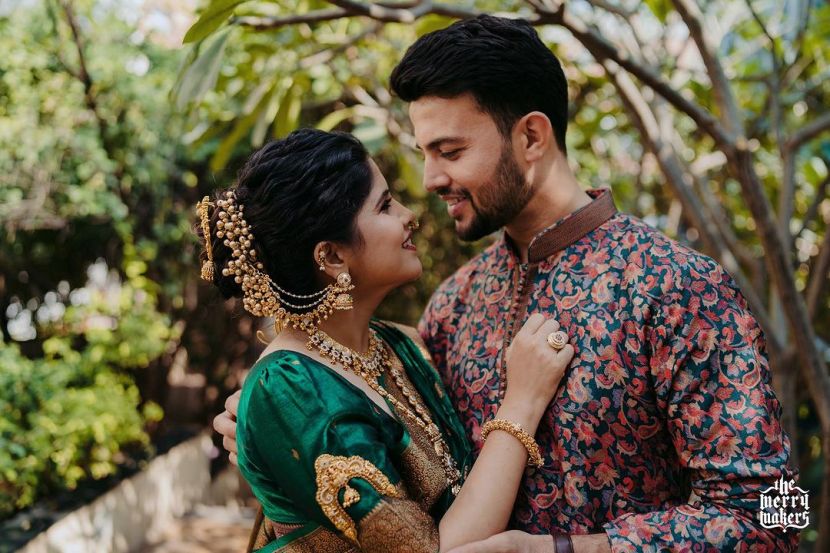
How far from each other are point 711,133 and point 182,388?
386 cm

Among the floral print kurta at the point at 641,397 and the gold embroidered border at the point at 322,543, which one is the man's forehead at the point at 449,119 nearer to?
the floral print kurta at the point at 641,397

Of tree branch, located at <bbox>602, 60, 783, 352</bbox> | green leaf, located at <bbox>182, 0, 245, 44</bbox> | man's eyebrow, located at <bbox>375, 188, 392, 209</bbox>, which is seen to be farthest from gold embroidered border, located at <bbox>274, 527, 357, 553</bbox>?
tree branch, located at <bbox>602, 60, 783, 352</bbox>

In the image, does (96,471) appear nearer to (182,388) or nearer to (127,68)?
(182,388)

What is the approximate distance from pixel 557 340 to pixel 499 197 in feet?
0.94

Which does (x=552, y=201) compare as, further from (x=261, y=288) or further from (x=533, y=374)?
(x=261, y=288)

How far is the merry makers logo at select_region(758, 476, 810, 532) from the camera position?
3.70 ft

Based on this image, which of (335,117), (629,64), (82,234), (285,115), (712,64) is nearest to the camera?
(629,64)

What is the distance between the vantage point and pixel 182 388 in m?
4.77

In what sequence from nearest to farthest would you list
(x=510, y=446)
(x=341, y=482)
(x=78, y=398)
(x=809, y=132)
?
(x=341, y=482)
(x=510, y=446)
(x=809, y=132)
(x=78, y=398)

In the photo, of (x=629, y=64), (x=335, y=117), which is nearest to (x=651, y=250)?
(x=629, y=64)

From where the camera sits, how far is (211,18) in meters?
1.51

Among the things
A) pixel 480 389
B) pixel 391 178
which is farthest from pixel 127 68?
pixel 480 389

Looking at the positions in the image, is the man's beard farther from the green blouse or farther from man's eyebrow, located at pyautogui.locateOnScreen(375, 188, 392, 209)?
the green blouse

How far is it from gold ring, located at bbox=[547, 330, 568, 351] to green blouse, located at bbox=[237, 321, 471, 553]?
29 cm
